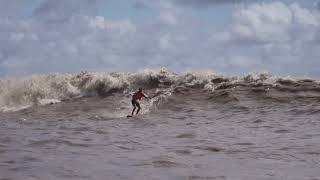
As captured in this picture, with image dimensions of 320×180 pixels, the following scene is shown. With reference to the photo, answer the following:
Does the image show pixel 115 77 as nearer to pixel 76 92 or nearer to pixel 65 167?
pixel 76 92

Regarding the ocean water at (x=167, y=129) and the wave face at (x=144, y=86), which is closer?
the ocean water at (x=167, y=129)

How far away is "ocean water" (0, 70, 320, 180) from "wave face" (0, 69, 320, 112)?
2.6 inches

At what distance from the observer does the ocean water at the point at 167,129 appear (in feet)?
28.8

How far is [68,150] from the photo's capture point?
10961 millimetres

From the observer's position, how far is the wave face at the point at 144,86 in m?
22.5

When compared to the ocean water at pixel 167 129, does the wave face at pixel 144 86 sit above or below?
above

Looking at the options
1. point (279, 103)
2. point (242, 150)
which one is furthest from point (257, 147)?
point (279, 103)

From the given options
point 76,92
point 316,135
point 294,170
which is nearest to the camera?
point 294,170

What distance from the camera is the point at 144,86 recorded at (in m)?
28.6

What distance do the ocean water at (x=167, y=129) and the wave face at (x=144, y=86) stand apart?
67 mm

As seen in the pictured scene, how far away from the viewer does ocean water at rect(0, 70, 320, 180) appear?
346 inches

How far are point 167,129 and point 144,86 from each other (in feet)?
44.0

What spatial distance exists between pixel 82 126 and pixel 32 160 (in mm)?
6901

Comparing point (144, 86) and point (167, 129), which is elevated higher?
point (144, 86)
